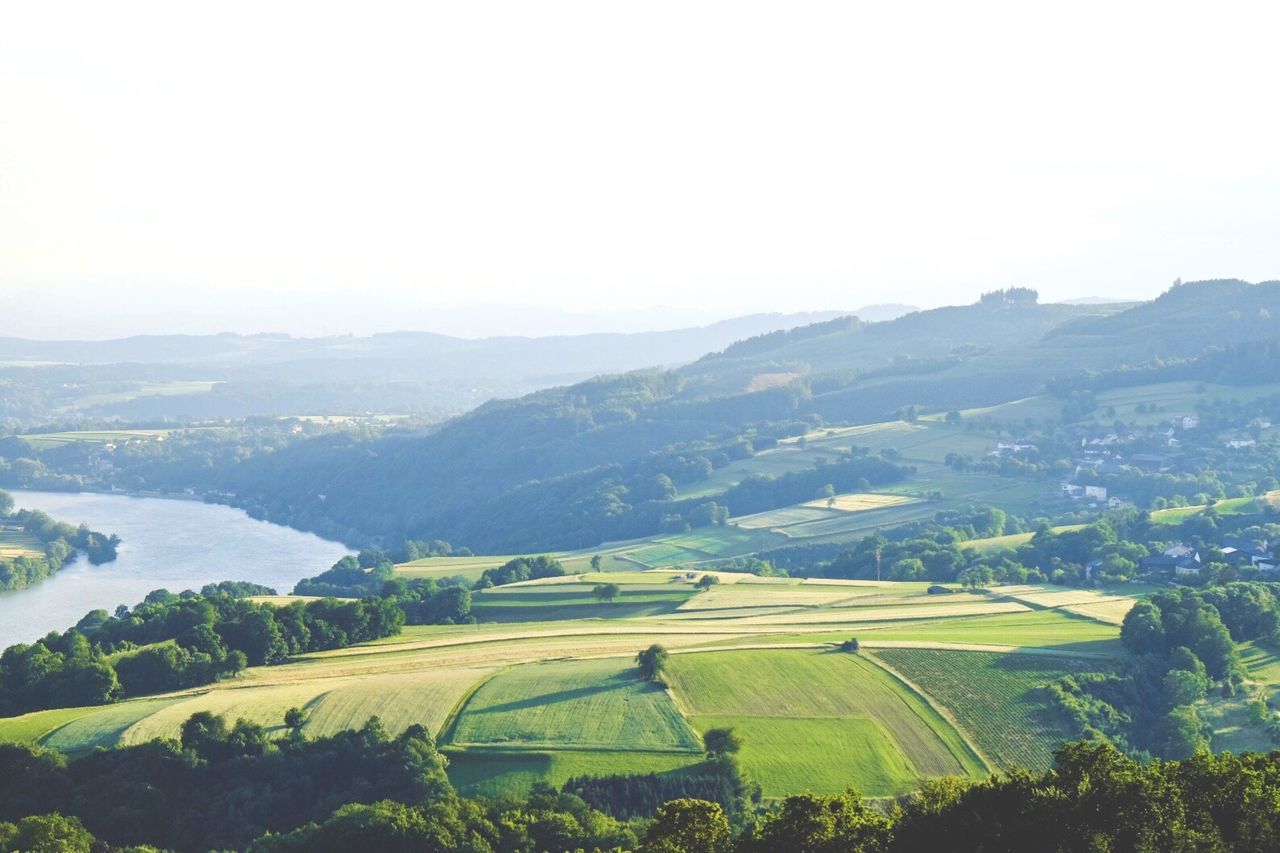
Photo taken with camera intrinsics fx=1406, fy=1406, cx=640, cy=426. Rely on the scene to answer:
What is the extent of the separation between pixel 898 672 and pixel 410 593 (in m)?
37.0

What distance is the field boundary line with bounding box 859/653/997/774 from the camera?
173ft

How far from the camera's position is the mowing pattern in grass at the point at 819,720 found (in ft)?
167

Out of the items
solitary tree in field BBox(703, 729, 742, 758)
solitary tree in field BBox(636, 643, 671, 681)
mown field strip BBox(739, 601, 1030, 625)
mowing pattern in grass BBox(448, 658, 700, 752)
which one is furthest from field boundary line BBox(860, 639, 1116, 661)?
solitary tree in field BBox(703, 729, 742, 758)

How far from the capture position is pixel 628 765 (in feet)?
167

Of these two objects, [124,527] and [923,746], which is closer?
[923,746]

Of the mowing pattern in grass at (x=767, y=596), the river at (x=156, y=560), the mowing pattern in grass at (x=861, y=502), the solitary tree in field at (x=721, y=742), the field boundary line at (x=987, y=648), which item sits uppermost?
the solitary tree in field at (x=721, y=742)

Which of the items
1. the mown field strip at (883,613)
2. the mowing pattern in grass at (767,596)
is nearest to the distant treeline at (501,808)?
the mown field strip at (883,613)

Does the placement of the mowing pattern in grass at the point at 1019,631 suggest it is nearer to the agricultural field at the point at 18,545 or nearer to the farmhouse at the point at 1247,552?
the farmhouse at the point at 1247,552

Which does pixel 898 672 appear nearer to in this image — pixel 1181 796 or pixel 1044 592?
pixel 1044 592

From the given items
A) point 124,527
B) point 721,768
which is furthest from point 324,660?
point 124,527

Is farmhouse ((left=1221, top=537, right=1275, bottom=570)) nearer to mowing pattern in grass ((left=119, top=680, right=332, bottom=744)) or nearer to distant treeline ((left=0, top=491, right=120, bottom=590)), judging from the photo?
mowing pattern in grass ((left=119, top=680, right=332, bottom=744))

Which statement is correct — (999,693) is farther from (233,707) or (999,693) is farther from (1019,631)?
(233,707)

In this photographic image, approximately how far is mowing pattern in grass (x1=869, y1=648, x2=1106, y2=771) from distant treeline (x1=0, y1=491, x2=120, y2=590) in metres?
95.0

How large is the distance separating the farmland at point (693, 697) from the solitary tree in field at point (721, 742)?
1.97ft
